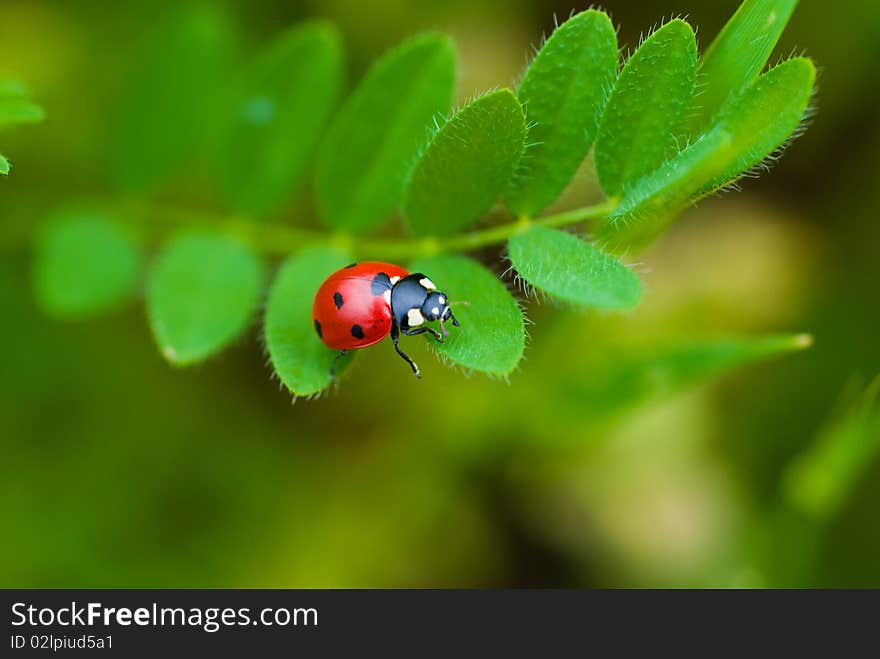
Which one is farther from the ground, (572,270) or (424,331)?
(424,331)

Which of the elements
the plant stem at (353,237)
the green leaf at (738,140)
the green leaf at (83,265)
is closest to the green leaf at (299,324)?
the plant stem at (353,237)

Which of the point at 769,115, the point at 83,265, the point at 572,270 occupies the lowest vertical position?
the point at 572,270

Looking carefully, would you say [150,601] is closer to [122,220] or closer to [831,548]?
[122,220]

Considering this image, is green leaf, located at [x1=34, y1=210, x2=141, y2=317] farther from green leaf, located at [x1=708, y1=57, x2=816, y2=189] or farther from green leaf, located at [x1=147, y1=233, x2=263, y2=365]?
green leaf, located at [x1=708, y1=57, x2=816, y2=189]

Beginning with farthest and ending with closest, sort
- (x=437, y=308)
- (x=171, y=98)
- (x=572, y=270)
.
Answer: (x=171, y=98) < (x=437, y=308) < (x=572, y=270)

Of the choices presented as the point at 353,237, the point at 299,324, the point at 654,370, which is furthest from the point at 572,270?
the point at 654,370

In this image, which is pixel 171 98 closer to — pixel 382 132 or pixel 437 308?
pixel 382 132

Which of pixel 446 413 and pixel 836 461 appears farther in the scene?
pixel 446 413
